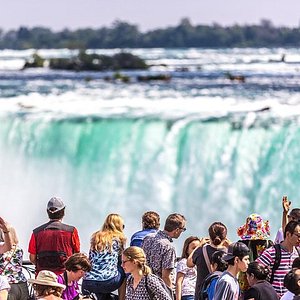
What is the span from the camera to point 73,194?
21.4 m

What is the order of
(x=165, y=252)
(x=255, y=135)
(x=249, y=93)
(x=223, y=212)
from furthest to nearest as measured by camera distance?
(x=249, y=93) < (x=255, y=135) < (x=223, y=212) < (x=165, y=252)

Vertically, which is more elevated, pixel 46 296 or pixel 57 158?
pixel 46 296

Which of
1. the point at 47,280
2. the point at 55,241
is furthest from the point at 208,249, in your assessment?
the point at 47,280

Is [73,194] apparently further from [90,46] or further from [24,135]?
[90,46]

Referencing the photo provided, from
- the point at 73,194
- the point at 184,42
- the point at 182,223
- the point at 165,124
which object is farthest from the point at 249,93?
the point at 184,42

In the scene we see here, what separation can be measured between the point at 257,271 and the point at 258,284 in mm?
109

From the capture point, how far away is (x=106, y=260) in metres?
10.2

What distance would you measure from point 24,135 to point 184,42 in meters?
110

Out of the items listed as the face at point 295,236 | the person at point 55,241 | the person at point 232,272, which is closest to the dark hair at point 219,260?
the person at point 232,272

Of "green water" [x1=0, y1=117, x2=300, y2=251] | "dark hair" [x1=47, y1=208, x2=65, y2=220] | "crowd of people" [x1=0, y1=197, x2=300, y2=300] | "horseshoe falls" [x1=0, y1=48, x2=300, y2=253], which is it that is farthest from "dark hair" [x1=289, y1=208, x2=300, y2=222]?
"green water" [x1=0, y1=117, x2=300, y2=251]

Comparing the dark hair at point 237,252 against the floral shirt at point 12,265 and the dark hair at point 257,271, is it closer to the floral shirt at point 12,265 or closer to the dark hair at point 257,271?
the dark hair at point 257,271

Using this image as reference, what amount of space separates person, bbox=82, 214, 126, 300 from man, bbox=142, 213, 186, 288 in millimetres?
246

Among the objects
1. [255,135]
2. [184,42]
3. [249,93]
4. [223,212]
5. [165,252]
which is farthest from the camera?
[184,42]

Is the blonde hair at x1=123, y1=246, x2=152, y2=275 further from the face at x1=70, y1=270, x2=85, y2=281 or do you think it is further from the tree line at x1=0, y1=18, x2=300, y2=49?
the tree line at x1=0, y1=18, x2=300, y2=49
